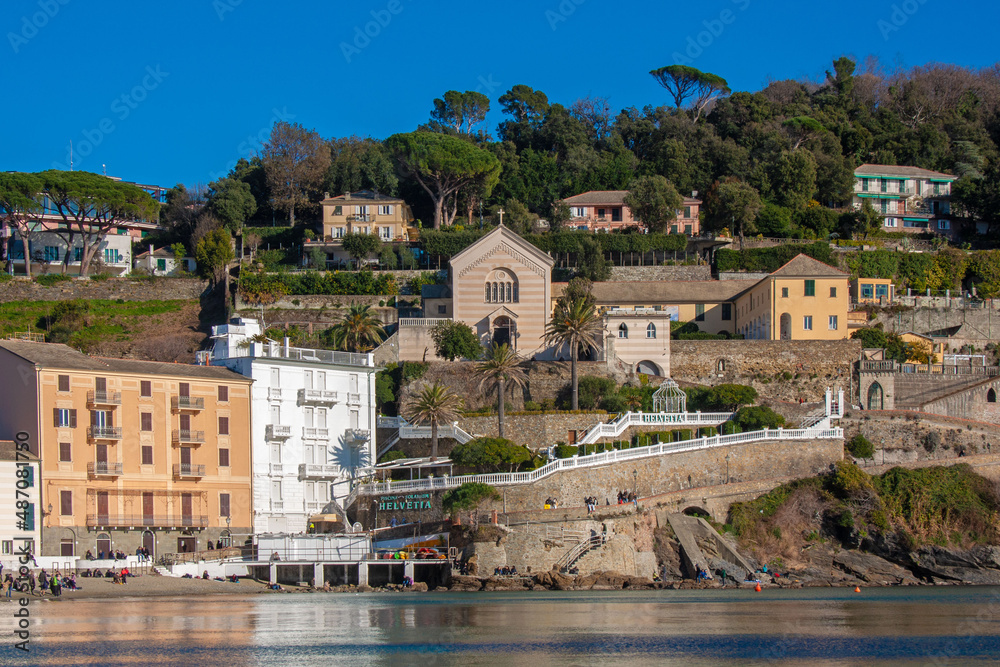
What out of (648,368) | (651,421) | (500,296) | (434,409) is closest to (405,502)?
(434,409)

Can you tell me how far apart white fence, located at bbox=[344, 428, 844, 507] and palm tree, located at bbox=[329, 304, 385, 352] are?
1511 centimetres

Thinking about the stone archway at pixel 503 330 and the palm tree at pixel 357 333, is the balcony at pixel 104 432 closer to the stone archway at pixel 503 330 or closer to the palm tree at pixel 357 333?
the palm tree at pixel 357 333

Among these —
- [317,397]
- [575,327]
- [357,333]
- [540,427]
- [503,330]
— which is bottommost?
[540,427]

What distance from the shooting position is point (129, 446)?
190 feet

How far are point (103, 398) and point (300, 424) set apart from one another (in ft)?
34.1

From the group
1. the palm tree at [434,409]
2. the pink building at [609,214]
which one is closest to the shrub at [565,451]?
the palm tree at [434,409]

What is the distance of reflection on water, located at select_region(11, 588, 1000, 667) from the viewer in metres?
36.7

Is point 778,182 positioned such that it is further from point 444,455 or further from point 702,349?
point 444,455

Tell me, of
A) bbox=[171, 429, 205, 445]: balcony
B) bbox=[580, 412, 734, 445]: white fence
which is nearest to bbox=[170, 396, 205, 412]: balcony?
bbox=[171, 429, 205, 445]: balcony

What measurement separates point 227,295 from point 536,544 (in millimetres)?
40910

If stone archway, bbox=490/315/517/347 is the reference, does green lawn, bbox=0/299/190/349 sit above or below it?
above

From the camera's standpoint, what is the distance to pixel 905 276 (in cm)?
9062

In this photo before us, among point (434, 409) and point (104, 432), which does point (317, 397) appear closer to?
point (434, 409)

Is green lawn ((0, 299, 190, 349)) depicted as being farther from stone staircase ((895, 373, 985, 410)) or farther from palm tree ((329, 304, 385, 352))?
stone staircase ((895, 373, 985, 410))
